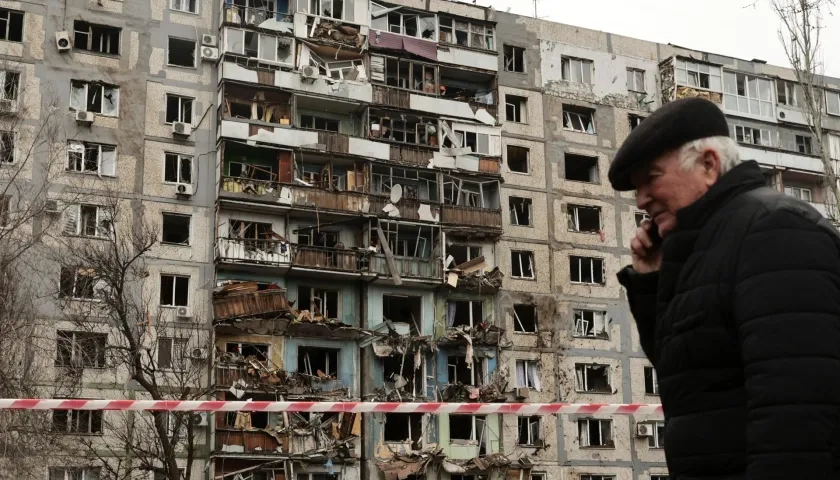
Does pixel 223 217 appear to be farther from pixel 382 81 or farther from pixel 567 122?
pixel 567 122

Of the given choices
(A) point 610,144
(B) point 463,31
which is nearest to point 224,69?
(B) point 463,31

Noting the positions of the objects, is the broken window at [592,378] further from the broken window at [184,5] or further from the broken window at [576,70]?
the broken window at [184,5]

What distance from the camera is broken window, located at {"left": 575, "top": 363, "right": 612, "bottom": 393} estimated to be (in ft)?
143

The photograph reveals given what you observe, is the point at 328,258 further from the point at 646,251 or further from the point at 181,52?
the point at 646,251

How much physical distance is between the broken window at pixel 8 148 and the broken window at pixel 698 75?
29845mm

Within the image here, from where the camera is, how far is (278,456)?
120 feet

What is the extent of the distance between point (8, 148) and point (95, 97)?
13.3ft

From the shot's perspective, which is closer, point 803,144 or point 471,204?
point 471,204

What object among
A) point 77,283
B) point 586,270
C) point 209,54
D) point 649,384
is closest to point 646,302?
point 77,283

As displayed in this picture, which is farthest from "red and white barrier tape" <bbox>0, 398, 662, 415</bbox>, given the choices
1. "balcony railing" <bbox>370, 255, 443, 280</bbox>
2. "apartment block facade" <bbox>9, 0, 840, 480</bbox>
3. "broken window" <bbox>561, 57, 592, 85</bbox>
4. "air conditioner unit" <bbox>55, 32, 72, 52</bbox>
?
"broken window" <bbox>561, 57, 592, 85</bbox>

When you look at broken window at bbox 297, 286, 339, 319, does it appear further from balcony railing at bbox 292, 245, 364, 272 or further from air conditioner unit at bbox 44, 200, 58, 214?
air conditioner unit at bbox 44, 200, 58, 214

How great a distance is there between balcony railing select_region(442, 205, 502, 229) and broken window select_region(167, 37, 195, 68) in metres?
11.8

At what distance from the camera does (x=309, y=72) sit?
1601 inches

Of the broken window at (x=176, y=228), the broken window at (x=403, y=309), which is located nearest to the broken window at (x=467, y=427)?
the broken window at (x=403, y=309)
